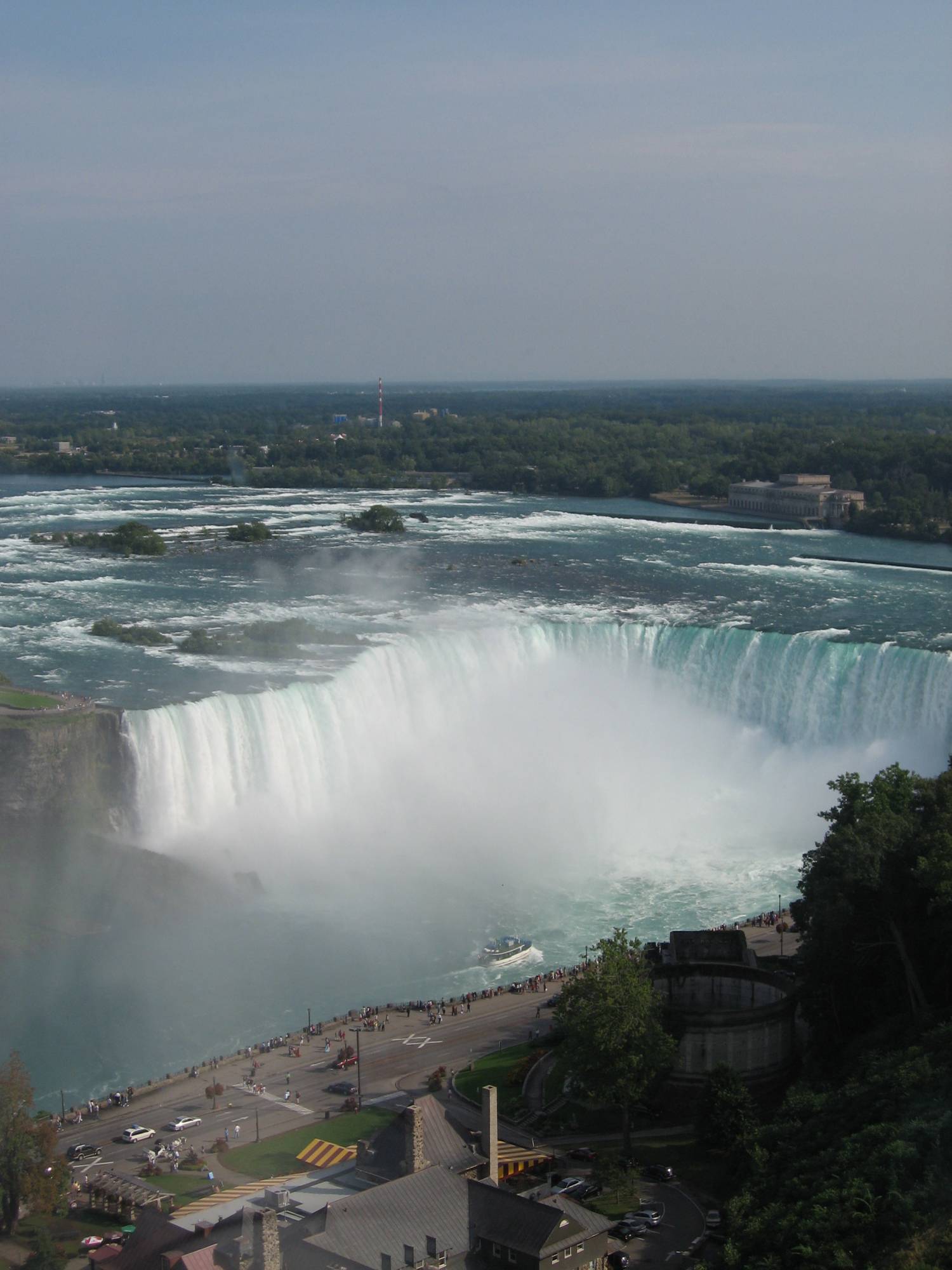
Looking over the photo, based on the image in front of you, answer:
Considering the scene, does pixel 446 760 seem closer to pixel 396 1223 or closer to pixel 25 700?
pixel 25 700

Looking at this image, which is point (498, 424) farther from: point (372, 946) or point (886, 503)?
point (372, 946)

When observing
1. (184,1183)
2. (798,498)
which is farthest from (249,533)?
(184,1183)

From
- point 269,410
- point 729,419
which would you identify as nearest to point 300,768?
point 729,419

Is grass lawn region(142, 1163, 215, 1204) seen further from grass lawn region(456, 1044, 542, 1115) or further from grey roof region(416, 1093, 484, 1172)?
grass lawn region(456, 1044, 542, 1115)

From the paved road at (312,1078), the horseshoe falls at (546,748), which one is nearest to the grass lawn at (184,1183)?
the paved road at (312,1078)

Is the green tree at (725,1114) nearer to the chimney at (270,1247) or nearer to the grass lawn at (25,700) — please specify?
the chimney at (270,1247)
